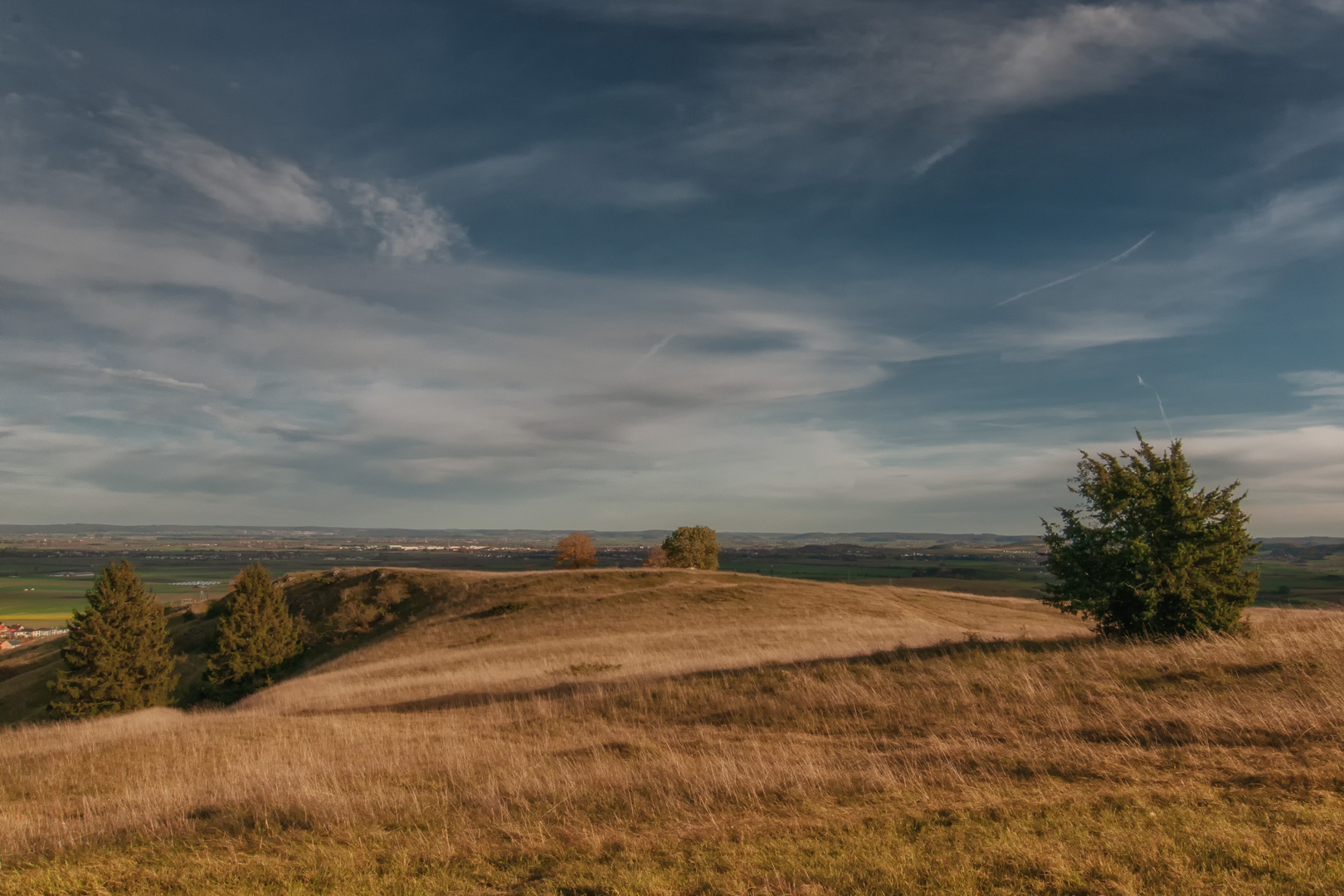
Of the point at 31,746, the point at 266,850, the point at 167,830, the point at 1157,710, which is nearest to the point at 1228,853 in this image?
the point at 1157,710

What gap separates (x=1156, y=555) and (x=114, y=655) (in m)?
52.9

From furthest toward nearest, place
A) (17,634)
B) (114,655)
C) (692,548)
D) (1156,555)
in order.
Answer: (17,634) → (692,548) → (114,655) → (1156,555)

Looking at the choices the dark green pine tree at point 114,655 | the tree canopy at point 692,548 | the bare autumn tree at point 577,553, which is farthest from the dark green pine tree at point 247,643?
the bare autumn tree at point 577,553

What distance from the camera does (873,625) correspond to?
36.7 m

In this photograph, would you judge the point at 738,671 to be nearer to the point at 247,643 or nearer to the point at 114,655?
the point at 247,643

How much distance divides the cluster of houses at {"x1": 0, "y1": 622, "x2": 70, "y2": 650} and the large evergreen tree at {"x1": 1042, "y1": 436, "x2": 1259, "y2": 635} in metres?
129

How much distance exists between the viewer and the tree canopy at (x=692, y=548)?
9756cm

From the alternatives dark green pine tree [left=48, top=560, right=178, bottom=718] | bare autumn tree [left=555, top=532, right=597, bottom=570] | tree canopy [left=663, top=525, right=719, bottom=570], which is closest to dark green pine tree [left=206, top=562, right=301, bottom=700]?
dark green pine tree [left=48, top=560, right=178, bottom=718]

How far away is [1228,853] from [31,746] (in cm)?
2587

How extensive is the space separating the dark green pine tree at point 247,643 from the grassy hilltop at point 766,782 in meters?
24.9

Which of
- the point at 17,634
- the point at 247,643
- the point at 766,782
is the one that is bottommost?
the point at 17,634

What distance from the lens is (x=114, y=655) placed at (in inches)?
1657

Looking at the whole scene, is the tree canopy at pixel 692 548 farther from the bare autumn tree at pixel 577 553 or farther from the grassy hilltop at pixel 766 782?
the grassy hilltop at pixel 766 782

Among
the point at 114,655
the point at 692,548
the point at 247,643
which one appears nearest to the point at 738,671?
the point at 247,643
